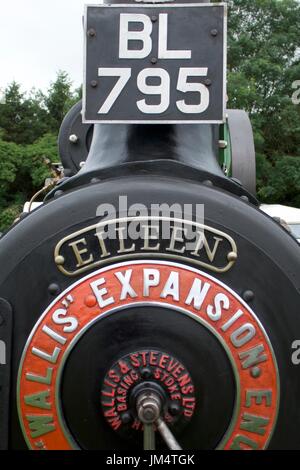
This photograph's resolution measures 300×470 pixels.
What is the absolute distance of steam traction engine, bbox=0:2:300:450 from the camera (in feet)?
6.22

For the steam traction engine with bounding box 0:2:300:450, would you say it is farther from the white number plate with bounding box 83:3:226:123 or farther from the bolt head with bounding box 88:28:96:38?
the bolt head with bounding box 88:28:96:38

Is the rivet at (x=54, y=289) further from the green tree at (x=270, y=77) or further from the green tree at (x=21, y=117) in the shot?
the green tree at (x=21, y=117)

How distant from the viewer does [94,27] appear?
6.89 ft

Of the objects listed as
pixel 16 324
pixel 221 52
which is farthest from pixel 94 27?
pixel 16 324

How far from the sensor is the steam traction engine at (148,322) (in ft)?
6.22

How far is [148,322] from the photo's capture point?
6.24ft

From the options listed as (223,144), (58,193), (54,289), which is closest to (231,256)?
(54,289)

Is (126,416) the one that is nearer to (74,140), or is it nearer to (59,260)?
(59,260)

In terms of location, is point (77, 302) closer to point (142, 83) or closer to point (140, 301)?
point (140, 301)

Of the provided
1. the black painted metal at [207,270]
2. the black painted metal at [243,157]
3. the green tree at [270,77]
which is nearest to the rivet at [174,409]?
the black painted metal at [207,270]

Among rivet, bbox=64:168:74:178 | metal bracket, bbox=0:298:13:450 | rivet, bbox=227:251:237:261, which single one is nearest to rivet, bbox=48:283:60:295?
metal bracket, bbox=0:298:13:450

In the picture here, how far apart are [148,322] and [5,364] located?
0.44 meters

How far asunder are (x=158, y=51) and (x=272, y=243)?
2.33 feet

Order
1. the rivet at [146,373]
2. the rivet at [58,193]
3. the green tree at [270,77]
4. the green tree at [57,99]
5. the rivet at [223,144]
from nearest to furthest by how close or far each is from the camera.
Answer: the rivet at [146,373] → the rivet at [58,193] → the rivet at [223,144] → the green tree at [270,77] → the green tree at [57,99]
